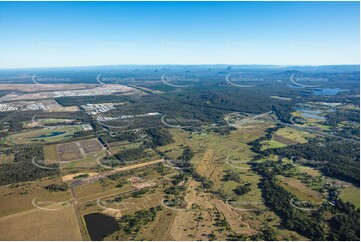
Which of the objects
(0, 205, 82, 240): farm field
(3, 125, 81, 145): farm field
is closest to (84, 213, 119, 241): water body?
(0, 205, 82, 240): farm field

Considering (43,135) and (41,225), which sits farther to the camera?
(43,135)

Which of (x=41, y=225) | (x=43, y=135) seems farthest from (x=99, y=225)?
(x=43, y=135)

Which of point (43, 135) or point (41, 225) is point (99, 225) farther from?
point (43, 135)

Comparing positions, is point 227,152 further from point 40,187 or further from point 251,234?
point 40,187

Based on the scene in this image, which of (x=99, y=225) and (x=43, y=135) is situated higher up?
(x=99, y=225)

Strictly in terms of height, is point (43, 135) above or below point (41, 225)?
below

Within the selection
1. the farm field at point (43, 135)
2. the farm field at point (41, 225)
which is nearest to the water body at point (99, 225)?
the farm field at point (41, 225)

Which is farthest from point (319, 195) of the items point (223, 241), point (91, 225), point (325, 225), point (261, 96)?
point (261, 96)

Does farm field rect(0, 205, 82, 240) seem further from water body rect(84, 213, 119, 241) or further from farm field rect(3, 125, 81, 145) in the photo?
farm field rect(3, 125, 81, 145)

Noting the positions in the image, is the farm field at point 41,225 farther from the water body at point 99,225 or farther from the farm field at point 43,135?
the farm field at point 43,135
